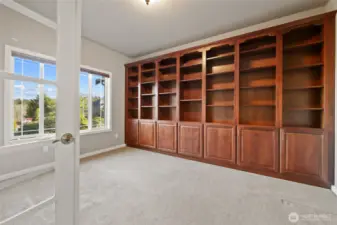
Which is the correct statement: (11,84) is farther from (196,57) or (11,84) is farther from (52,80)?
(196,57)

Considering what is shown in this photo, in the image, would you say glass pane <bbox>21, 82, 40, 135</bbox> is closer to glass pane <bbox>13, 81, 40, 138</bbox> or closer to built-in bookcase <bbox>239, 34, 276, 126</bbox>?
glass pane <bbox>13, 81, 40, 138</bbox>

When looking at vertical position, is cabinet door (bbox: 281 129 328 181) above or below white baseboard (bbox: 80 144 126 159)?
above

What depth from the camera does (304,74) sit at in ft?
8.74

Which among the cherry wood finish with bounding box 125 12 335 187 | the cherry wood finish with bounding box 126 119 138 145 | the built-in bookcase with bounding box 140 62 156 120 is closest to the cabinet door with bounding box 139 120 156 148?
the cherry wood finish with bounding box 125 12 335 187

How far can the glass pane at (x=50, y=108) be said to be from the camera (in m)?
0.88

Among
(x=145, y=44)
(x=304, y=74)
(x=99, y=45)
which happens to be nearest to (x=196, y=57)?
(x=145, y=44)

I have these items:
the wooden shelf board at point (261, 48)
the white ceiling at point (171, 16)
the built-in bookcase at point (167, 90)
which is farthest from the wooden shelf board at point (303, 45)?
the built-in bookcase at point (167, 90)

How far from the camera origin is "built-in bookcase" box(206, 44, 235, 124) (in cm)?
330

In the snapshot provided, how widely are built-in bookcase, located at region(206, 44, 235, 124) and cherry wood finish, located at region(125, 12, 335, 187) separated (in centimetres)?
2

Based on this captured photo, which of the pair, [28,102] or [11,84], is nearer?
[11,84]

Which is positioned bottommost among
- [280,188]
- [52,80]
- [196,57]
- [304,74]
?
[280,188]

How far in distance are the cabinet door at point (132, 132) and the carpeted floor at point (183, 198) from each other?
5.08 ft

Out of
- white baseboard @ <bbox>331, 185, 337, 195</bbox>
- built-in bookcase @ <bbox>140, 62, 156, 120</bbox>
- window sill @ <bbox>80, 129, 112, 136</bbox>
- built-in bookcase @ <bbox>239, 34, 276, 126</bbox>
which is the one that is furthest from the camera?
built-in bookcase @ <bbox>140, 62, 156, 120</bbox>

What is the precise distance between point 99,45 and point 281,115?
154 inches
